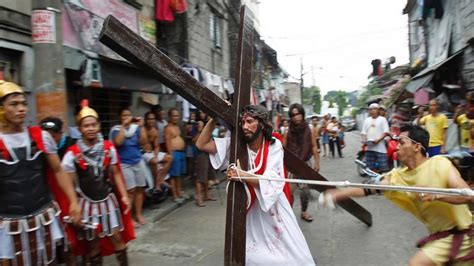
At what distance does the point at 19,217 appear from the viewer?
122 inches

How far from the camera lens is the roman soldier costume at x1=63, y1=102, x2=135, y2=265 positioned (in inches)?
151

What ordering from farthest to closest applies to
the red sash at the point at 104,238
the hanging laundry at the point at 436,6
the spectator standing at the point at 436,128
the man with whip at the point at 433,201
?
the hanging laundry at the point at 436,6 → the spectator standing at the point at 436,128 → the red sash at the point at 104,238 → the man with whip at the point at 433,201

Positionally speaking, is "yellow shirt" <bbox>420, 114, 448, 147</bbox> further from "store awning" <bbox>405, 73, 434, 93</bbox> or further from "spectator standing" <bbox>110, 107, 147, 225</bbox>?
"spectator standing" <bbox>110, 107, 147, 225</bbox>

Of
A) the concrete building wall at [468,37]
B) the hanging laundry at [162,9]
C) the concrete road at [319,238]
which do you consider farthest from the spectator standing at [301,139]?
the concrete building wall at [468,37]

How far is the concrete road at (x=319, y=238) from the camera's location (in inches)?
187

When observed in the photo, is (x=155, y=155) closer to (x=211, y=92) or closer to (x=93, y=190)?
(x=93, y=190)

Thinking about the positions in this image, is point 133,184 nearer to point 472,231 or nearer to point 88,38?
point 88,38

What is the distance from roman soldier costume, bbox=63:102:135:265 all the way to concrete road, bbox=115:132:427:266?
1.02 m

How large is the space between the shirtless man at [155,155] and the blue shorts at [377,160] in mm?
4326

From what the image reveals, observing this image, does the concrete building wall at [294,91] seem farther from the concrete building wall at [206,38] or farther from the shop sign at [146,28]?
the shop sign at [146,28]

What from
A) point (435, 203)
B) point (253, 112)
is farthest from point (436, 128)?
point (253, 112)

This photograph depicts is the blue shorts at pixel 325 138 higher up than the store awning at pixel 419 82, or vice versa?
the store awning at pixel 419 82

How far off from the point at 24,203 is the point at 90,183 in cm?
80

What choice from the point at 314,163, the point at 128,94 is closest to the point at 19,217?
the point at 314,163
